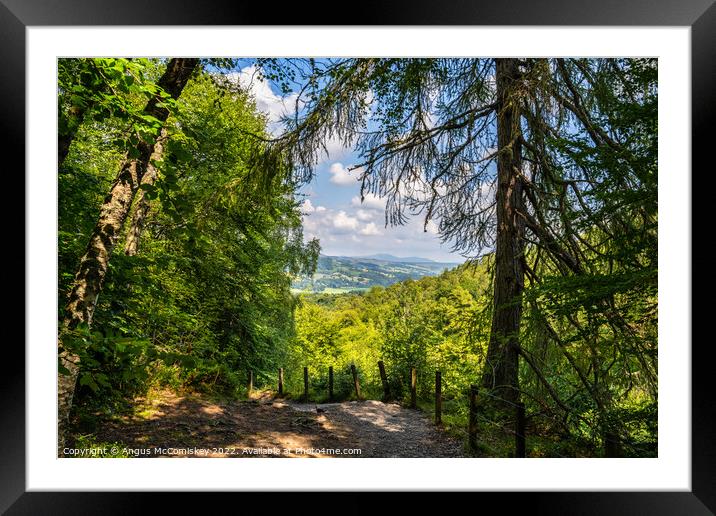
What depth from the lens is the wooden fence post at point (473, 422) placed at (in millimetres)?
2107

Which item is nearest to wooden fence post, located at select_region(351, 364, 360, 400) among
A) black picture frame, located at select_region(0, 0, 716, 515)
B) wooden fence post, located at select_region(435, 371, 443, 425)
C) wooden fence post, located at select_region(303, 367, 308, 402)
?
wooden fence post, located at select_region(303, 367, 308, 402)

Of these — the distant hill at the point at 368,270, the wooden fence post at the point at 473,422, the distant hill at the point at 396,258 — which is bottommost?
the wooden fence post at the point at 473,422

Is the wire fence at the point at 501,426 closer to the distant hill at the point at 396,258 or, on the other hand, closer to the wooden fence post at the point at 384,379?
the distant hill at the point at 396,258

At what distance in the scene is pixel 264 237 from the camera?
3656mm

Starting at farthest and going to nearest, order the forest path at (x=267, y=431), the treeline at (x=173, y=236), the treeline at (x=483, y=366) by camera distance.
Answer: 1. the forest path at (x=267, y=431)
2. the treeline at (x=483, y=366)
3. the treeline at (x=173, y=236)

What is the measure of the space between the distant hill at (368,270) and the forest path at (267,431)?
3.93ft

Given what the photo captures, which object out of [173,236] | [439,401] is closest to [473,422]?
[439,401]

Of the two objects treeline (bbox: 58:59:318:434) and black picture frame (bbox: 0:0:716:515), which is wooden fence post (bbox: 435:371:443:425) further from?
treeline (bbox: 58:59:318:434)

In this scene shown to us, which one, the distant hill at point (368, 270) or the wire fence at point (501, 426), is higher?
the distant hill at point (368, 270)
